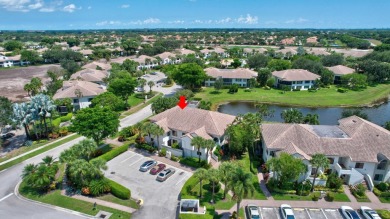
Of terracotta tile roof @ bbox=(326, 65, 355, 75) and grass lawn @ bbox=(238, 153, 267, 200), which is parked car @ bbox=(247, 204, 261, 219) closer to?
grass lawn @ bbox=(238, 153, 267, 200)

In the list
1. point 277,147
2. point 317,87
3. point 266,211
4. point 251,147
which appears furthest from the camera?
point 317,87

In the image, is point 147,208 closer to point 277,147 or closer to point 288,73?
point 277,147

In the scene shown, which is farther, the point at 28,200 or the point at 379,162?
the point at 379,162

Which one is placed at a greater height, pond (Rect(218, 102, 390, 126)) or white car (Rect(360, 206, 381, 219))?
white car (Rect(360, 206, 381, 219))

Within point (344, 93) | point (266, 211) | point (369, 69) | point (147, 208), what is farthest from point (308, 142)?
point (369, 69)

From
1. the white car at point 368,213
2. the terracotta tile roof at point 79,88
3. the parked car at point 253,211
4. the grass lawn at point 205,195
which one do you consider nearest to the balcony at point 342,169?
the white car at point 368,213

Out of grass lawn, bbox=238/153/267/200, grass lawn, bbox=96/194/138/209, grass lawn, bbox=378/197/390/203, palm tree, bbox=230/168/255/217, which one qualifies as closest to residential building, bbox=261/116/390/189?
grass lawn, bbox=378/197/390/203

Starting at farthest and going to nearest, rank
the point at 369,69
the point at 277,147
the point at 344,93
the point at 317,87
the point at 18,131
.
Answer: the point at 369,69
the point at 317,87
the point at 344,93
the point at 18,131
the point at 277,147

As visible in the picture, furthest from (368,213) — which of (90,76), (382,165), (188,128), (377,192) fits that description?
(90,76)
